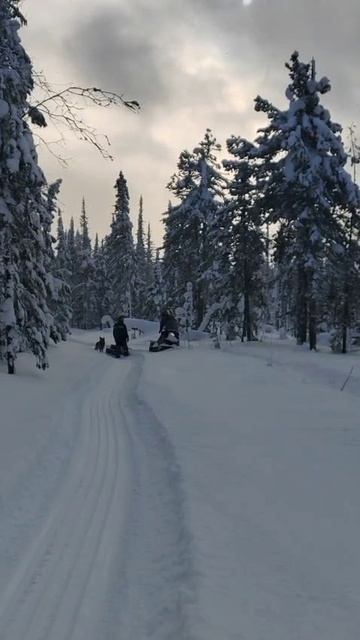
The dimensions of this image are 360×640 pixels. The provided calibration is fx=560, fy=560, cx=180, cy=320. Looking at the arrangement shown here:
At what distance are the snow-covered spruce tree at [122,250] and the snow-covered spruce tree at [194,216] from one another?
72.8 ft

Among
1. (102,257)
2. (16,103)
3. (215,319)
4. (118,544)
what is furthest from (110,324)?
(118,544)

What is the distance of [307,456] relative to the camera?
804cm

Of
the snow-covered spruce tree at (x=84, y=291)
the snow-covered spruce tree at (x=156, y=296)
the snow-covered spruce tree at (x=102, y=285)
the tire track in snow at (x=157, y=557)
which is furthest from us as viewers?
the snow-covered spruce tree at (x=102, y=285)

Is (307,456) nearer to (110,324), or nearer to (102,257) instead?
(110,324)

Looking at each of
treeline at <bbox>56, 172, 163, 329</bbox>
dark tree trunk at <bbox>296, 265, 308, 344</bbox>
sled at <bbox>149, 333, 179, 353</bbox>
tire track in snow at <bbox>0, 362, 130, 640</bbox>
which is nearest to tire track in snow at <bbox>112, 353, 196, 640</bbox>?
tire track in snow at <bbox>0, 362, 130, 640</bbox>

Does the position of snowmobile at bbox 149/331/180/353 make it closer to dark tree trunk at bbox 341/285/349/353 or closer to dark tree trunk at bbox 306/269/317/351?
dark tree trunk at bbox 306/269/317/351

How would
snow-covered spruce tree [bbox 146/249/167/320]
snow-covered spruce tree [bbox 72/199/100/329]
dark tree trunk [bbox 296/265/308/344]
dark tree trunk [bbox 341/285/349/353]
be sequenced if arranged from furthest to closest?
1. snow-covered spruce tree [bbox 72/199/100/329]
2. snow-covered spruce tree [bbox 146/249/167/320]
3. dark tree trunk [bbox 296/265/308/344]
4. dark tree trunk [bbox 341/285/349/353]

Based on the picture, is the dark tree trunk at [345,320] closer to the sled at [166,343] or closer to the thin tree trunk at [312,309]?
the thin tree trunk at [312,309]

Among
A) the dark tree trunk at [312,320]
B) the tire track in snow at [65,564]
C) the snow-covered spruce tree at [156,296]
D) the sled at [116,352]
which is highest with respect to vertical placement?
the snow-covered spruce tree at [156,296]

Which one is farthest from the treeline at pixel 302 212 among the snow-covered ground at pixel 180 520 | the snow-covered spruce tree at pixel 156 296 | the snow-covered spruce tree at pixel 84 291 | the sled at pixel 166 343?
the snow-covered spruce tree at pixel 84 291

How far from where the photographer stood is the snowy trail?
3.87 meters

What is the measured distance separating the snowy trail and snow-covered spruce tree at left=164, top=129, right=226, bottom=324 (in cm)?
3279

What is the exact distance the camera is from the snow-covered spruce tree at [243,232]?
97.1 feet

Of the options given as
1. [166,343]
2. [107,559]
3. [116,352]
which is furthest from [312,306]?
[107,559]
